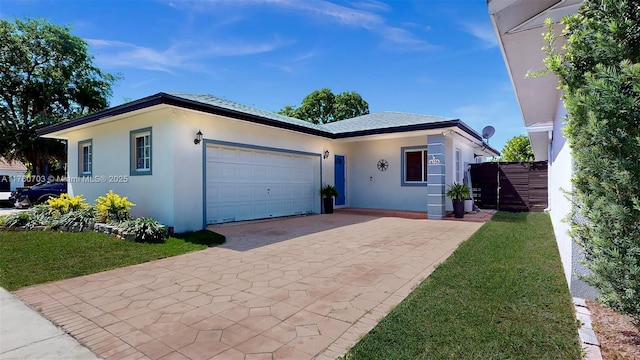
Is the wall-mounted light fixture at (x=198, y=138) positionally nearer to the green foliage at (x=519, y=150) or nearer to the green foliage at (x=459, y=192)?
the green foliage at (x=459, y=192)

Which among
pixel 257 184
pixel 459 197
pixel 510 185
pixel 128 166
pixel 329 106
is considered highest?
pixel 329 106

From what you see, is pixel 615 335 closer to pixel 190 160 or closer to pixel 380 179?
pixel 190 160

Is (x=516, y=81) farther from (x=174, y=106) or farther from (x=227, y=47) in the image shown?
(x=227, y=47)

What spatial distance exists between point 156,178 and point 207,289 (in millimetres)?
5125

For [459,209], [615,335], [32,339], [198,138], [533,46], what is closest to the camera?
[615,335]

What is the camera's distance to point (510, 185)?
13.1 metres

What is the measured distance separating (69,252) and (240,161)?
476cm

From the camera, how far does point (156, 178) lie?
801cm

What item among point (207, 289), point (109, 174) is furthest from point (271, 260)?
point (109, 174)

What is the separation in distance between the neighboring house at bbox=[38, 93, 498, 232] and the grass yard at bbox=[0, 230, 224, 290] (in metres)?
1.33

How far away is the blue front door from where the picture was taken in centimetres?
1349

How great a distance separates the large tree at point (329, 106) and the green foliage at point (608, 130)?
30234 millimetres

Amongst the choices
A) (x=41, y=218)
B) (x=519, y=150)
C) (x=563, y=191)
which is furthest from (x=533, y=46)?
(x=519, y=150)

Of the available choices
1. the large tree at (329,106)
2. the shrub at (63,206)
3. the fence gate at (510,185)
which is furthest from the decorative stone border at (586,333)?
the large tree at (329,106)
